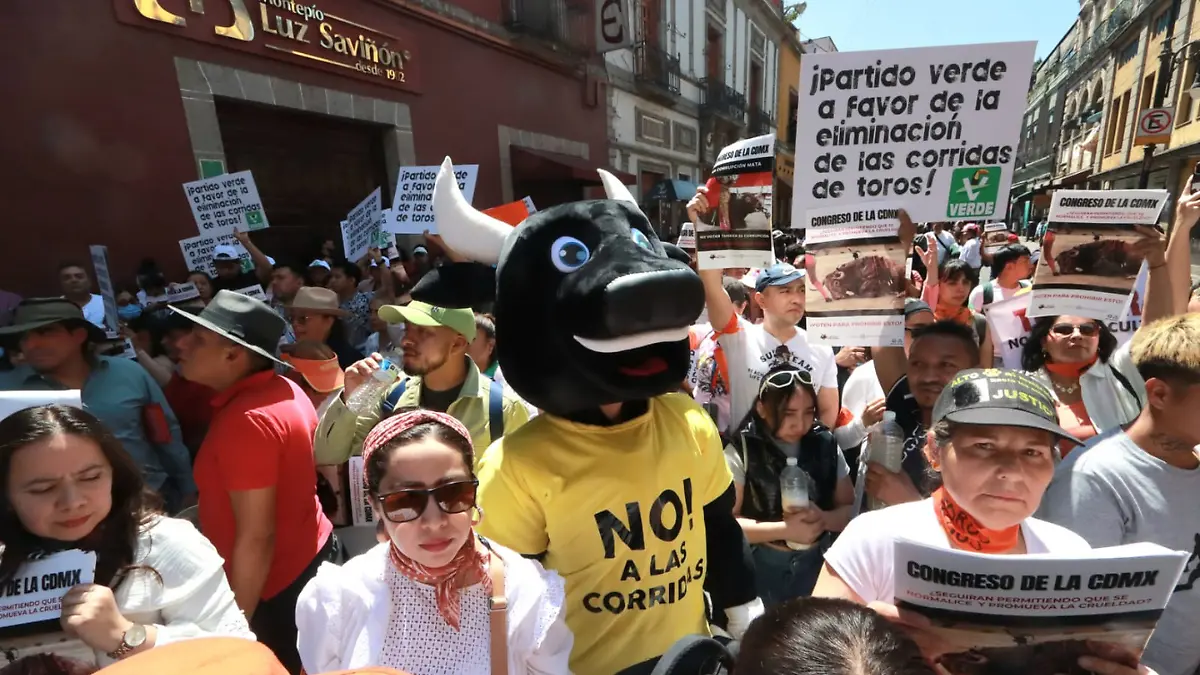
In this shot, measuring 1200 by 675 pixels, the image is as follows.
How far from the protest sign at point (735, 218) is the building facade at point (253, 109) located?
612 centimetres

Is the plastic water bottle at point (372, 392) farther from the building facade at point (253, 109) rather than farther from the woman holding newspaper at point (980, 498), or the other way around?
the building facade at point (253, 109)

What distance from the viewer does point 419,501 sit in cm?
136

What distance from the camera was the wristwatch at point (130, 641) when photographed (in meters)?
1.27

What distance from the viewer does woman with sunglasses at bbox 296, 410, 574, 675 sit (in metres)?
1.36

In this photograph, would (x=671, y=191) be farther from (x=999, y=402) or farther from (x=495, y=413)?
(x=999, y=402)

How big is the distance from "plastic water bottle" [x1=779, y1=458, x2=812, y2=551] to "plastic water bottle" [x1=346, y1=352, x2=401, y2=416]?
170 cm

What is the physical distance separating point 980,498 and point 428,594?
1.30 metres

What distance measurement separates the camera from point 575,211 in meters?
1.64

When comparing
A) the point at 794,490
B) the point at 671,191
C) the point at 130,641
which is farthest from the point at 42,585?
the point at 671,191

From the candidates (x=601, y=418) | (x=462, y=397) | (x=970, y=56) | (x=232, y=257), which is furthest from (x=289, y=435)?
(x=232, y=257)

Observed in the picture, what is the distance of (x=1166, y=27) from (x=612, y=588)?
3194cm

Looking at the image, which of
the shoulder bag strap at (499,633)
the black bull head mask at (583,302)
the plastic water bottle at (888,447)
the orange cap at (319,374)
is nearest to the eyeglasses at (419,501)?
the shoulder bag strap at (499,633)

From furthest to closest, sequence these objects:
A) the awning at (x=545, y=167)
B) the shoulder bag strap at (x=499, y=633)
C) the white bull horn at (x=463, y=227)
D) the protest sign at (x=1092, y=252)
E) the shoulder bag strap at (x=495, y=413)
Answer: the awning at (x=545, y=167) → the protest sign at (x=1092, y=252) → the shoulder bag strap at (x=495, y=413) → the white bull horn at (x=463, y=227) → the shoulder bag strap at (x=499, y=633)

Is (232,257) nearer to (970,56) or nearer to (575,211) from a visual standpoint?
(575,211)
